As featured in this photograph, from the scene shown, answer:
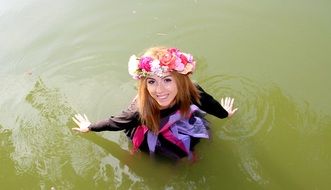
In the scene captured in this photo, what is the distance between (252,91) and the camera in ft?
11.9

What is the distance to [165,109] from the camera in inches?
112

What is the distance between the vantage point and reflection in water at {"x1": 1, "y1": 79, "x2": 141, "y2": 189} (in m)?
3.22

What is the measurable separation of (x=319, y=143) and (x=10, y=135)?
2.57 meters

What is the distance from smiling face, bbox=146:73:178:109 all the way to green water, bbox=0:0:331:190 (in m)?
0.75

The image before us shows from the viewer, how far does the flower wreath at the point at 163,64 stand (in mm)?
2457

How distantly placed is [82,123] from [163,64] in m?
1.12

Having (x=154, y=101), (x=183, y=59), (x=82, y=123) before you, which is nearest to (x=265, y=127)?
(x=154, y=101)

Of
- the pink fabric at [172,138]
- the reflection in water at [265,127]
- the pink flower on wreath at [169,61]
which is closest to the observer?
the pink flower on wreath at [169,61]

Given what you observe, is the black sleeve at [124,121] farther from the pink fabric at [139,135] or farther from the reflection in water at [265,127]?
the reflection in water at [265,127]

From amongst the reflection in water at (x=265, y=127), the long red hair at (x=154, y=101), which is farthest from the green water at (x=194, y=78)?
the long red hair at (x=154, y=101)

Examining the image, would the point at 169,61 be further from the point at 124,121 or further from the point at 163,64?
the point at 124,121

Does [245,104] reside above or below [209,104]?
below

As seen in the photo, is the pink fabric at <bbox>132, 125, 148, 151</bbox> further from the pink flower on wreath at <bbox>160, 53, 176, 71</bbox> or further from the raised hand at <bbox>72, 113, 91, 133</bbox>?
the pink flower on wreath at <bbox>160, 53, 176, 71</bbox>

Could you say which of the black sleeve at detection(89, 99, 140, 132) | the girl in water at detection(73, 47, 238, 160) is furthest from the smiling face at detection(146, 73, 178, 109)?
the black sleeve at detection(89, 99, 140, 132)
